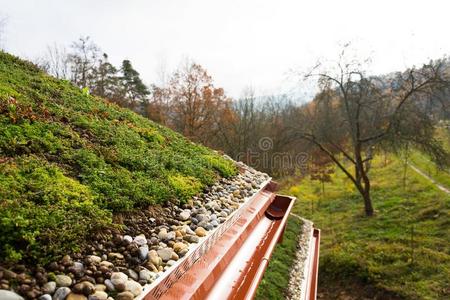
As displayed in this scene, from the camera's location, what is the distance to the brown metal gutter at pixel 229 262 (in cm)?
234

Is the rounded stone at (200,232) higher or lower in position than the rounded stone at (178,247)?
higher

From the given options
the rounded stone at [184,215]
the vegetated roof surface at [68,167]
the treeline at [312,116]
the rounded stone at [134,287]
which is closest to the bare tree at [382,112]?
the treeline at [312,116]

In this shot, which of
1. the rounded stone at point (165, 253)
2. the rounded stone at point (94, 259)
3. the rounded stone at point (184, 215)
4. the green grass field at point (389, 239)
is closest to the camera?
the rounded stone at point (94, 259)

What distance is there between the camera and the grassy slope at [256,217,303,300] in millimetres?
5215

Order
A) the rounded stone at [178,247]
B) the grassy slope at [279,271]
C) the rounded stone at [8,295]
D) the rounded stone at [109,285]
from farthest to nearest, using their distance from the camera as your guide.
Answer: the grassy slope at [279,271] → the rounded stone at [178,247] → the rounded stone at [109,285] → the rounded stone at [8,295]

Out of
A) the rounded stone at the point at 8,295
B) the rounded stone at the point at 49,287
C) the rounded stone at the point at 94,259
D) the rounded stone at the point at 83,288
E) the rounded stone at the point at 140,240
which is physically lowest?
the rounded stone at the point at 83,288

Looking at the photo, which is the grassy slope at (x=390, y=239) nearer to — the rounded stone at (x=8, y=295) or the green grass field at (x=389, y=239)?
the green grass field at (x=389, y=239)

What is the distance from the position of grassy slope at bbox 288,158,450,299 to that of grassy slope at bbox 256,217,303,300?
6.30 ft

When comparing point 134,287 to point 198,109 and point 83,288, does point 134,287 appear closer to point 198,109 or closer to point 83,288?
point 83,288

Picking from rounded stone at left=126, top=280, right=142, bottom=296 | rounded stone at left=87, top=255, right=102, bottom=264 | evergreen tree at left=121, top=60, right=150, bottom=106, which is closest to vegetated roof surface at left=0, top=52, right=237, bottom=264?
rounded stone at left=87, top=255, right=102, bottom=264

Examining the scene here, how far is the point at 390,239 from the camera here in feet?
35.2

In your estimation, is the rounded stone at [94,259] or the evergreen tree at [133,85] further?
the evergreen tree at [133,85]

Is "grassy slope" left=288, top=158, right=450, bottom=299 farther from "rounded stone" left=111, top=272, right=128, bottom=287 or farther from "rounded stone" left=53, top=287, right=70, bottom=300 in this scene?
"rounded stone" left=53, top=287, right=70, bottom=300

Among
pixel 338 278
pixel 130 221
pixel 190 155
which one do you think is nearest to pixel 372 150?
pixel 338 278
